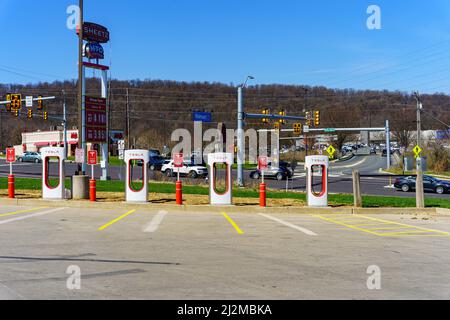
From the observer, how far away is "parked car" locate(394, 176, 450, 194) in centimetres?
3559

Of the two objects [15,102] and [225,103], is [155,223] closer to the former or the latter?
[15,102]

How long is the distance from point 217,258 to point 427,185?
3075cm

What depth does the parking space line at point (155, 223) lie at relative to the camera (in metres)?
13.6

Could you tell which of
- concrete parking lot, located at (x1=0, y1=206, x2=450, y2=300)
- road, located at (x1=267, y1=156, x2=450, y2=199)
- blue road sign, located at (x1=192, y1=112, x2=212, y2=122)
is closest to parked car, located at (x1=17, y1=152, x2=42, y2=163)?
road, located at (x1=267, y1=156, x2=450, y2=199)

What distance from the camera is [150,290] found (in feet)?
22.5

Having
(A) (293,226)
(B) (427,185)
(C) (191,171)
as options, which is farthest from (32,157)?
(A) (293,226)

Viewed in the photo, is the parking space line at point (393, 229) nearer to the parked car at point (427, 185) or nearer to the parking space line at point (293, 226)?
the parking space line at point (293, 226)

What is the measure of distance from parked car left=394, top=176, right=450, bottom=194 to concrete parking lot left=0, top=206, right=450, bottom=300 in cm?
2072

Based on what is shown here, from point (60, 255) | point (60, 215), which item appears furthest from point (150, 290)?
point (60, 215)

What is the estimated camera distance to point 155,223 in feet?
49.1

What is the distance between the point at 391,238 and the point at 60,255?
813cm

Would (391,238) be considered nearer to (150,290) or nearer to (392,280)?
(392,280)

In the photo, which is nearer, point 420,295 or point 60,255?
point 420,295

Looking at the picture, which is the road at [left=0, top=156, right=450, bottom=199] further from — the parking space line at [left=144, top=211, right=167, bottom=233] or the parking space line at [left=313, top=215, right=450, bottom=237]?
the parking space line at [left=144, top=211, right=167, bottom=233]
